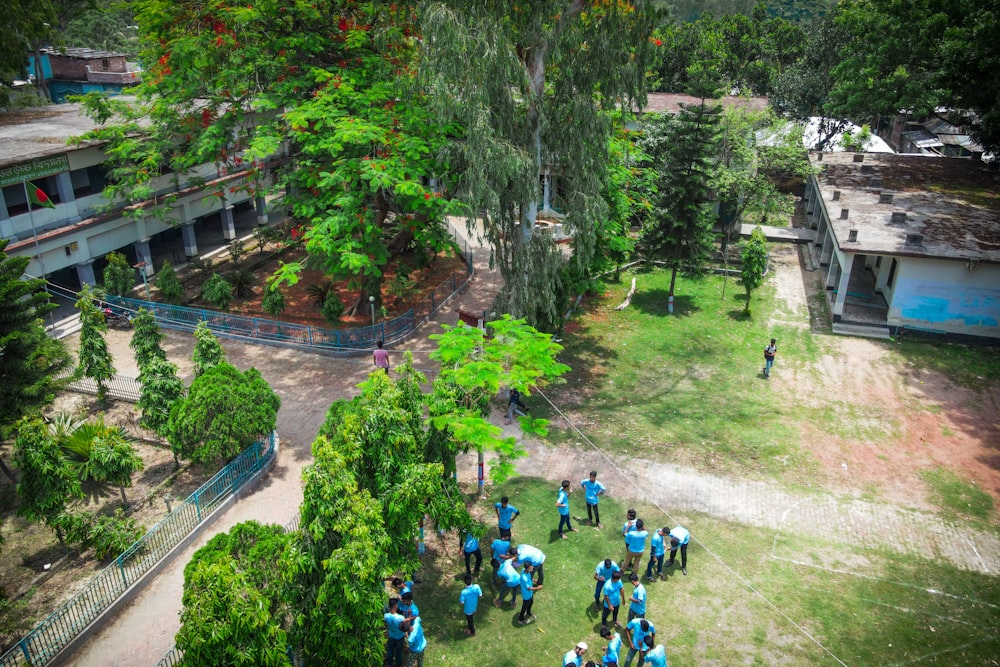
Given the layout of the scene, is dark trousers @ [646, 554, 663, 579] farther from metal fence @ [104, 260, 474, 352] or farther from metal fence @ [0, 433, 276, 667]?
metal fence @ [104, 260, 474, 352]

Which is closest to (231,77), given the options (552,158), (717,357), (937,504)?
(552,158)

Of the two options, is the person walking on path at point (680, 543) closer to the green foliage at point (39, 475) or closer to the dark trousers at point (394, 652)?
the dark trousers at point (394, 652)

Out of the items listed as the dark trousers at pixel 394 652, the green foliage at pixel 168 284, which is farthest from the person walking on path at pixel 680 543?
the green foliage at pixel 168 284

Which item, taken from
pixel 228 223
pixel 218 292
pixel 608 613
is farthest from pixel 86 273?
pixel 608 613

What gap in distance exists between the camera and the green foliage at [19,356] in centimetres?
1602

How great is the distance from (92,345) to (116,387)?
85.0 inches

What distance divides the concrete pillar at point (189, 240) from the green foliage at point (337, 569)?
75.8 feet

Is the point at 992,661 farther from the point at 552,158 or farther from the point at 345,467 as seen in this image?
the point at 552,158

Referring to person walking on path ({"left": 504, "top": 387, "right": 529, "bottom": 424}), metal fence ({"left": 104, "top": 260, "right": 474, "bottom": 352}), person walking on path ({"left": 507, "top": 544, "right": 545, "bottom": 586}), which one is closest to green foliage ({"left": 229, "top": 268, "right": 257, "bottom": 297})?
metal fence ({"left": 104, "top": 260, "right": 474, "bottom": 352})

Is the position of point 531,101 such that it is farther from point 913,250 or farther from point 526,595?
point 913,250

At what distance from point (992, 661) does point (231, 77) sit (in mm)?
23329

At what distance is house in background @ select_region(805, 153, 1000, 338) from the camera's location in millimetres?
24125

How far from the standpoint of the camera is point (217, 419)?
15.6 metres

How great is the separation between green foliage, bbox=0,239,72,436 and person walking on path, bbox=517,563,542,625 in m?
11.7
